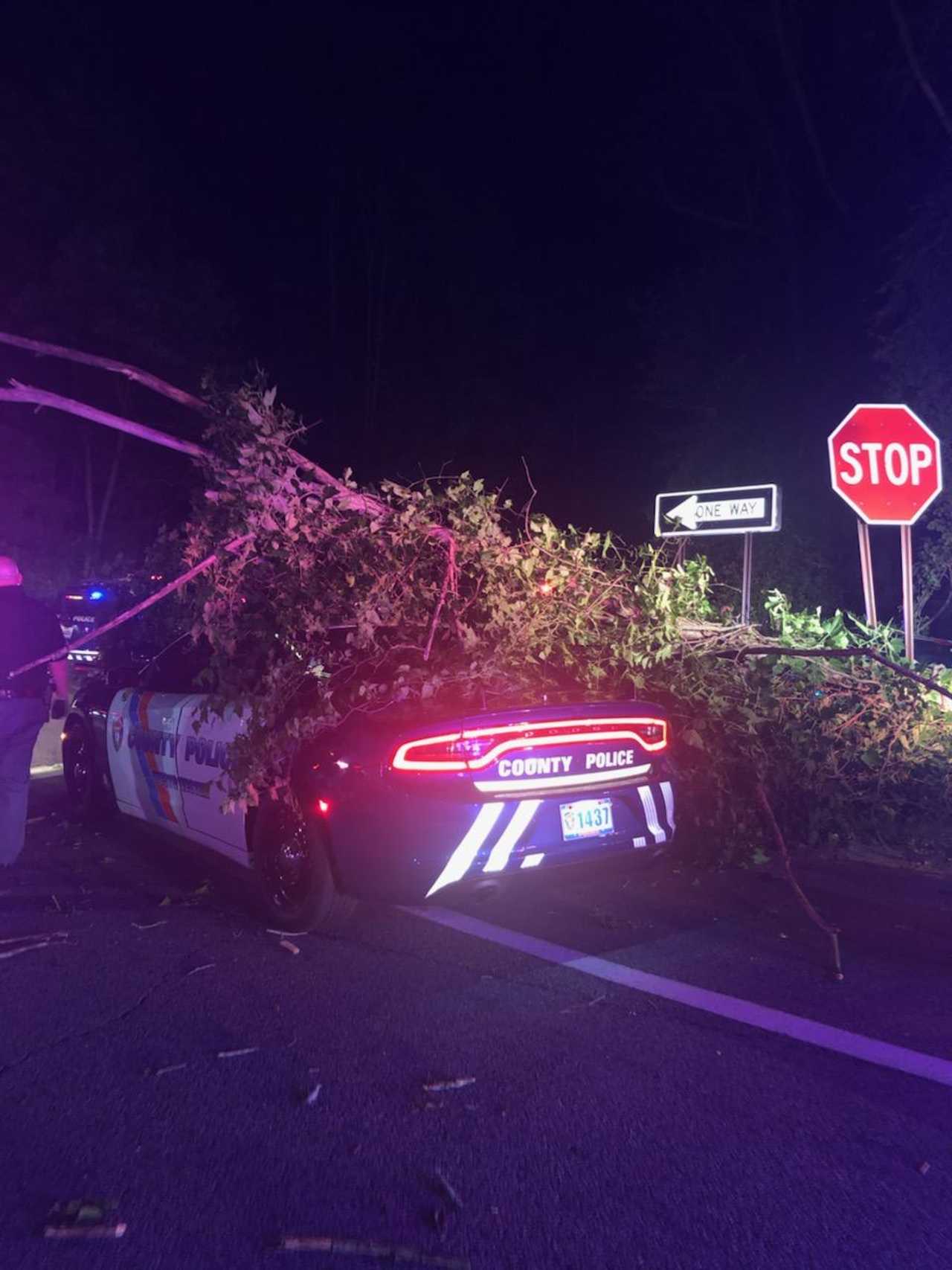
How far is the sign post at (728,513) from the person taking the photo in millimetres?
7723

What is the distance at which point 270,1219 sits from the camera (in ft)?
9.22

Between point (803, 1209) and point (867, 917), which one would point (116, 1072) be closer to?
point (803, 1209)

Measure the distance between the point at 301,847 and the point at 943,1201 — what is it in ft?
10.3

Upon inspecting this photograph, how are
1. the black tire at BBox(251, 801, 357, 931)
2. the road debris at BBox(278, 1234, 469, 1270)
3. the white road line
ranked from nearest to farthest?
the road debris at BBox(278, 1234, 469, 1270) < the white road line < the black tire at BBox(251, 801, 357, 931)

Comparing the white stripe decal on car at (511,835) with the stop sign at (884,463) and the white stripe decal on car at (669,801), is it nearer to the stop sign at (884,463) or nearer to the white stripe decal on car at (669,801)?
the white stripe decal on car at (669,801)

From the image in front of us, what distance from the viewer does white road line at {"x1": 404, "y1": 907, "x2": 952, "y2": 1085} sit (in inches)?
149

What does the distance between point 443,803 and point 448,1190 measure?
5.99ft

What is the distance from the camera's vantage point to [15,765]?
247 inches

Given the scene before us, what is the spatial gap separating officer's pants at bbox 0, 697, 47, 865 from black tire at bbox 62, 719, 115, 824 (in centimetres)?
93

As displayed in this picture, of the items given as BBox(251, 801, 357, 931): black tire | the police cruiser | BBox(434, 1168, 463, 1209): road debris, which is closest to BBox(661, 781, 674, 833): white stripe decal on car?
the police cruiser

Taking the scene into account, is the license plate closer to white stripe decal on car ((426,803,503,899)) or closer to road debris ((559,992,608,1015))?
white stripe decal on car ((426,803,503,899))

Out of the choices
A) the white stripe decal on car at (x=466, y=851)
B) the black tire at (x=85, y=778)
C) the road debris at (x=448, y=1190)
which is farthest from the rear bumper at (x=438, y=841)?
the black tire at (x=85, y=778)

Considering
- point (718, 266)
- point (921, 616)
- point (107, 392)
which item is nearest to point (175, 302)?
point (107, 392)

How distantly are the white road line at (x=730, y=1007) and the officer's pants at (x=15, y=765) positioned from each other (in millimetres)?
2715
